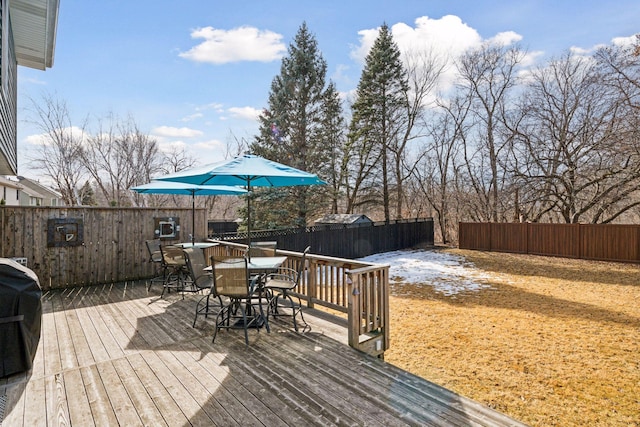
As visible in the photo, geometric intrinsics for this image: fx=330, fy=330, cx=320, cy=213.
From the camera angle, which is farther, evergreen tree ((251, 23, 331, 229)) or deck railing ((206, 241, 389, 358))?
evergreen tree ((251, 23, 331, 229))

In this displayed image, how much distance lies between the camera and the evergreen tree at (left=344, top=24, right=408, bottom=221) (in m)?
16.4

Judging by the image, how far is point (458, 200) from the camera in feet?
61.3

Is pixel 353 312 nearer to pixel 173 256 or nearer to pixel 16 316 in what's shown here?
pixel 16 316

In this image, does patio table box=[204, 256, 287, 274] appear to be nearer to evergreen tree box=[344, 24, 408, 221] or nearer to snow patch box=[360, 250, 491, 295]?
snow patch box=[360, 250, 491, 295]

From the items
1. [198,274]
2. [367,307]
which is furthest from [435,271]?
[198,274]

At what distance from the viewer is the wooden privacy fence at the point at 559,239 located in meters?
11.1

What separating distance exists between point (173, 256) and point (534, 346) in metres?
5.77

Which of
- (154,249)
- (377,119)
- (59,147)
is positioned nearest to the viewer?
(154,249)

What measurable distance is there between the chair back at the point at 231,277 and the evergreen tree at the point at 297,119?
32.3ft

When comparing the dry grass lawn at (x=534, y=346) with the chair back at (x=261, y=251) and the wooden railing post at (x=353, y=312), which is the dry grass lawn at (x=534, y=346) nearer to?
the wooden railing post at (x=353, y=312)

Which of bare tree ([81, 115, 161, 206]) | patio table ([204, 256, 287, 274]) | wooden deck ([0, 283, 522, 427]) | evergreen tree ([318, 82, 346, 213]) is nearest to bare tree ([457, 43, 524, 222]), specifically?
evergreen tree ([318, 82, 346, 213])

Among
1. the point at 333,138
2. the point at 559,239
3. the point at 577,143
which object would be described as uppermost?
the point at 333,138

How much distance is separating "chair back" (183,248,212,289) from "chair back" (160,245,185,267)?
113 cm

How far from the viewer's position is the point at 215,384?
2.71m
